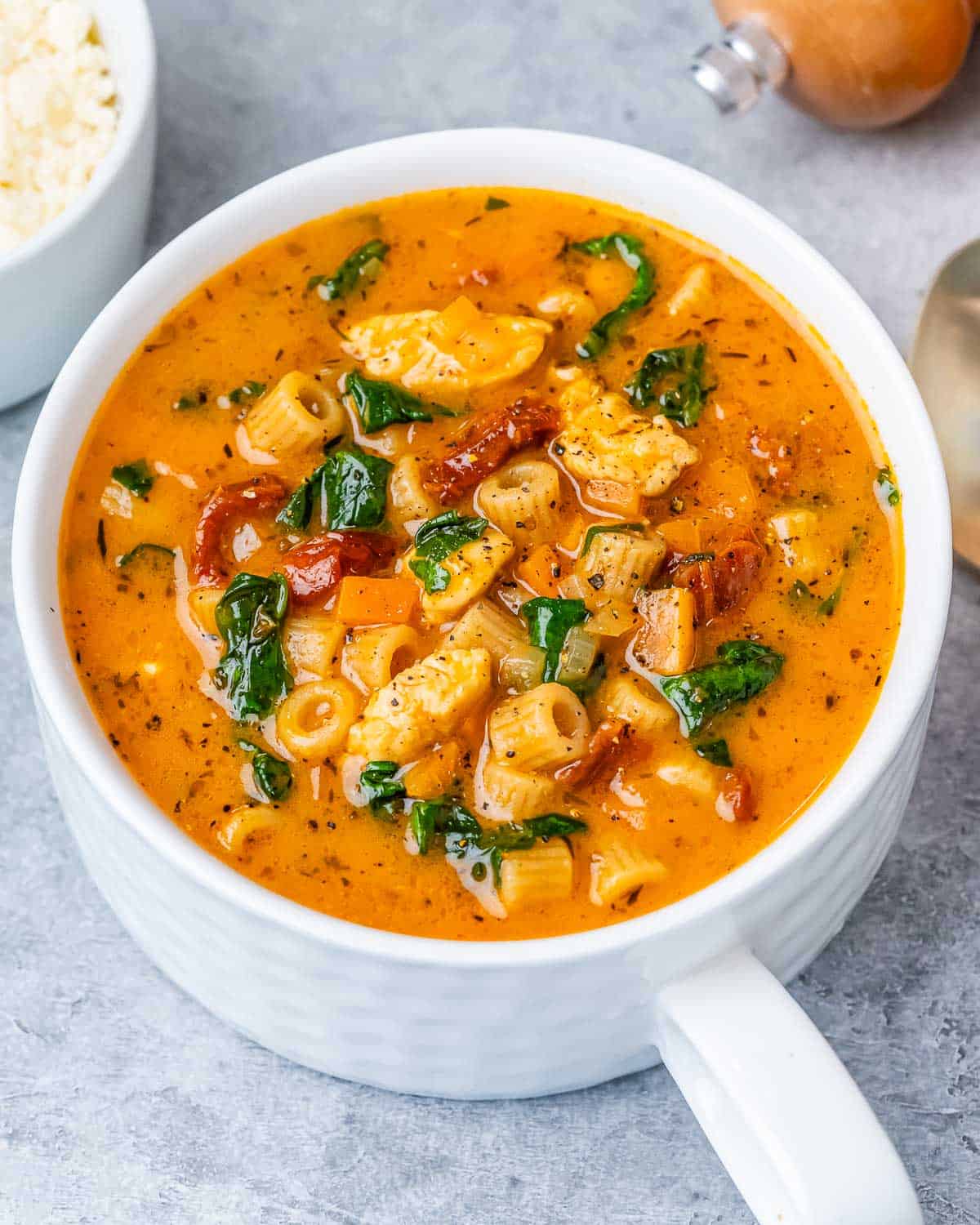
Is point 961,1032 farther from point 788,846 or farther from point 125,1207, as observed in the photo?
point 125,1207

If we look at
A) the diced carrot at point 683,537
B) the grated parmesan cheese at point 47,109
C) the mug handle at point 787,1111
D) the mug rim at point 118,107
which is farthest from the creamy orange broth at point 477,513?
the grated parmesan cheese at point 47,109

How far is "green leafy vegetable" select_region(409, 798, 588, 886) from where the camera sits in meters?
2.78

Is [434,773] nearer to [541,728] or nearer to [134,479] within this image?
[541,728]

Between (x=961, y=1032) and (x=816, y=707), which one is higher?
Answer: (x=816, y=707)

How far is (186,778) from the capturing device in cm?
287

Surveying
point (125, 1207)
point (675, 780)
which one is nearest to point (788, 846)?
point (675, 780)

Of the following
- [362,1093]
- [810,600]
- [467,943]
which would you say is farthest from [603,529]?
[362,1093]

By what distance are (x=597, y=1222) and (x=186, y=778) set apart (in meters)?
1.21

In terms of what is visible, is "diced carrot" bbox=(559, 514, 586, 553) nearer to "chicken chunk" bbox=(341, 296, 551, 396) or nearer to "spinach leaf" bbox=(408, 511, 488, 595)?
"spinach leaf" bbox=(408, 511, 488, 595)

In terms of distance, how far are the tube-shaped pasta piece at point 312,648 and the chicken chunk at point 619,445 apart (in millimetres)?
581

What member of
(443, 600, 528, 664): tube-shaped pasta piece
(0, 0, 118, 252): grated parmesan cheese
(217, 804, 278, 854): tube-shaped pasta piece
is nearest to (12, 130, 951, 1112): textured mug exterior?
(217, 804, 278, 854): tube-shaped pasta piece

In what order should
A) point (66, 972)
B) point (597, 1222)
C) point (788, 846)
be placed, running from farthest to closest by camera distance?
point (66, 972) < point (597, 1222) < point (788, 846)

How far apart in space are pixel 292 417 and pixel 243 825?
0.83 meters

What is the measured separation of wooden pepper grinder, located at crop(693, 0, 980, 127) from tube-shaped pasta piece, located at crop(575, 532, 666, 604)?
1723 millimetres
